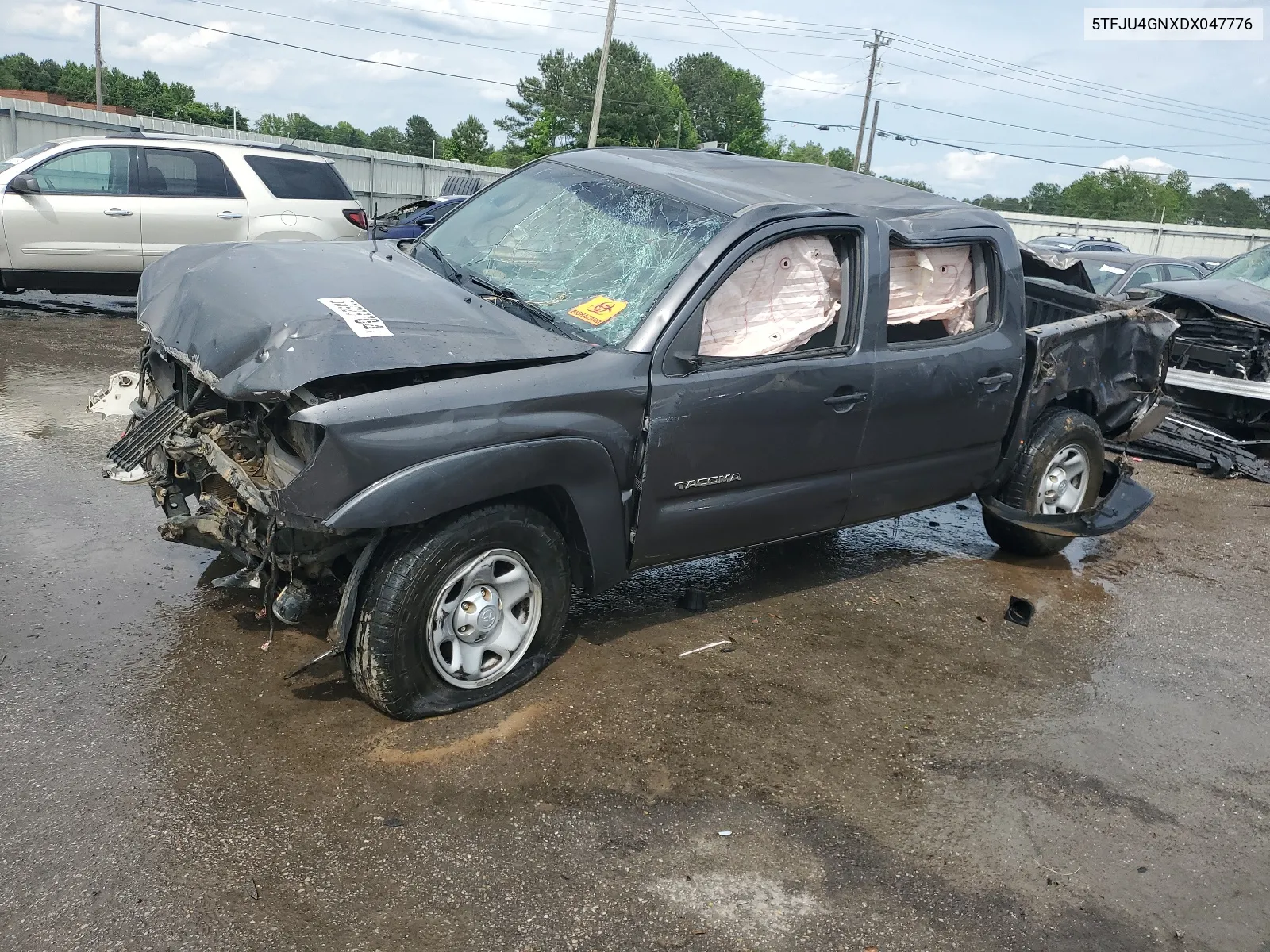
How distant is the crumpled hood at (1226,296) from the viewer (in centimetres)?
859

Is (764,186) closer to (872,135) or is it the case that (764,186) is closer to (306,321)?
(306,321)

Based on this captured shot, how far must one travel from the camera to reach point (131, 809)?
2994 millimetres

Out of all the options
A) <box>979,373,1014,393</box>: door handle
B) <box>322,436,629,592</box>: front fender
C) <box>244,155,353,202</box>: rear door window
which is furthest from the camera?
<box>244,155,353,202</box>: rear door window

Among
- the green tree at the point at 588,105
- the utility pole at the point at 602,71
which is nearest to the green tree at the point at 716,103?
the green tree at the point at 588,105

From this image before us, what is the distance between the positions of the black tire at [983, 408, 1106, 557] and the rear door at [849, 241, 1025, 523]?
12.1 inches

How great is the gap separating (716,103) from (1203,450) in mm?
104427

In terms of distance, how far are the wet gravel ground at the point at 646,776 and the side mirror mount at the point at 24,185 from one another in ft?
19.0

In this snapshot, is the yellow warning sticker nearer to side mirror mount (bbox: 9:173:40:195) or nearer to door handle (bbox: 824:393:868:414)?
door handle (bbox: 824:393:868:414)

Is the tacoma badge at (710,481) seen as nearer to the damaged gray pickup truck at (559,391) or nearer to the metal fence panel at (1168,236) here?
the damaged gray pickup truck at (559,391)

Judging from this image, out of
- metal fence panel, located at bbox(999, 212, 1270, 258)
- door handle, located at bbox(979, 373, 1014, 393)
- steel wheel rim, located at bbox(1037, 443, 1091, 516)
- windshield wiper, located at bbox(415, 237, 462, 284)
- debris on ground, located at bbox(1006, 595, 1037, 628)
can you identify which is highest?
metal fence panel, located at bbox(999, 212, 1270, 258)

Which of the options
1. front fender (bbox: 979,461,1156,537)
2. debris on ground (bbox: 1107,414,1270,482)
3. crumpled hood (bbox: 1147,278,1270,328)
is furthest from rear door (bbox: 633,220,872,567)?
crumpled hood (bbox: 1147,278,1270,328)

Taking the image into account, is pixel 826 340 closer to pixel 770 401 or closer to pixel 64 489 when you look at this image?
pixel 770 401

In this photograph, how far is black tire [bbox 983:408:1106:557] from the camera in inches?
218

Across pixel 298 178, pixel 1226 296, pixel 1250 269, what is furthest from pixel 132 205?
pixel 1250 269
